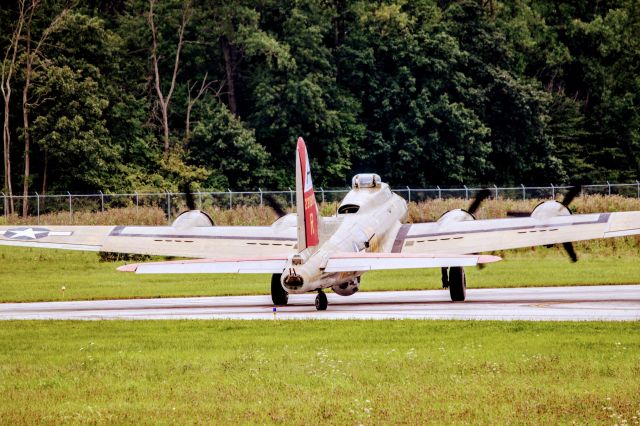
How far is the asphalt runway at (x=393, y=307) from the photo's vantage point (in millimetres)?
30609

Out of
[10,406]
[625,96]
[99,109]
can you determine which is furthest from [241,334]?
[625,96]

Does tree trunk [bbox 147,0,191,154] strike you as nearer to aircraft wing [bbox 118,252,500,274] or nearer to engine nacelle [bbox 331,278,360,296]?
engine nacelle [bbox 331,278,360,296]

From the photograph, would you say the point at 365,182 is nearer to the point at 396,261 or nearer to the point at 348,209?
the point at 348,209

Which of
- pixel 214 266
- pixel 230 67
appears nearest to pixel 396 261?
pixel 214 266

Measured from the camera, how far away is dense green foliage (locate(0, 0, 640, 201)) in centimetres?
7975

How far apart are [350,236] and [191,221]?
7785mm

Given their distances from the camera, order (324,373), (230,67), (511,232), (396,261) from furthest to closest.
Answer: (230,67)
(511,232)
(396,261)
(324,373)

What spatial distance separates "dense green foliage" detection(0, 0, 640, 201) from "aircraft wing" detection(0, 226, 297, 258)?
39127 mm

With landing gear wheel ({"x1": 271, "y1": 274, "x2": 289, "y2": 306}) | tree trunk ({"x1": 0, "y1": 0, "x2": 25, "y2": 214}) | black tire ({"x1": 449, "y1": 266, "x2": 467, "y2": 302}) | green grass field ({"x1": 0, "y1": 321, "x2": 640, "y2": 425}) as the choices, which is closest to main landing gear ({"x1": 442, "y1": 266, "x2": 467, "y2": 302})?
black tire ({"x1": 449, "y1": 266, "x2": 467, "y2": 302})

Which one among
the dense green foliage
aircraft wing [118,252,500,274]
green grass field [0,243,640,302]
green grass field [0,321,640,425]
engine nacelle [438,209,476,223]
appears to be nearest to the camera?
green grass field [0,321,640,425]

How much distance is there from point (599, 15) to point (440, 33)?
1876cm

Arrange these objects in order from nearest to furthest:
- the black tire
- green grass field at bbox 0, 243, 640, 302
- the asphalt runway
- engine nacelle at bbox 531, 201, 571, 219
A: the asphalt runway → the black tire → engine nacelle at bbox 531, 201, 571, 219 → green grass field at bbox 0, 243, 640, 302

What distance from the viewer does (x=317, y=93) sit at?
86.3 meters

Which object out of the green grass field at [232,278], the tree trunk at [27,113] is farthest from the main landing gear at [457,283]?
the tree trunk at [27,113]
